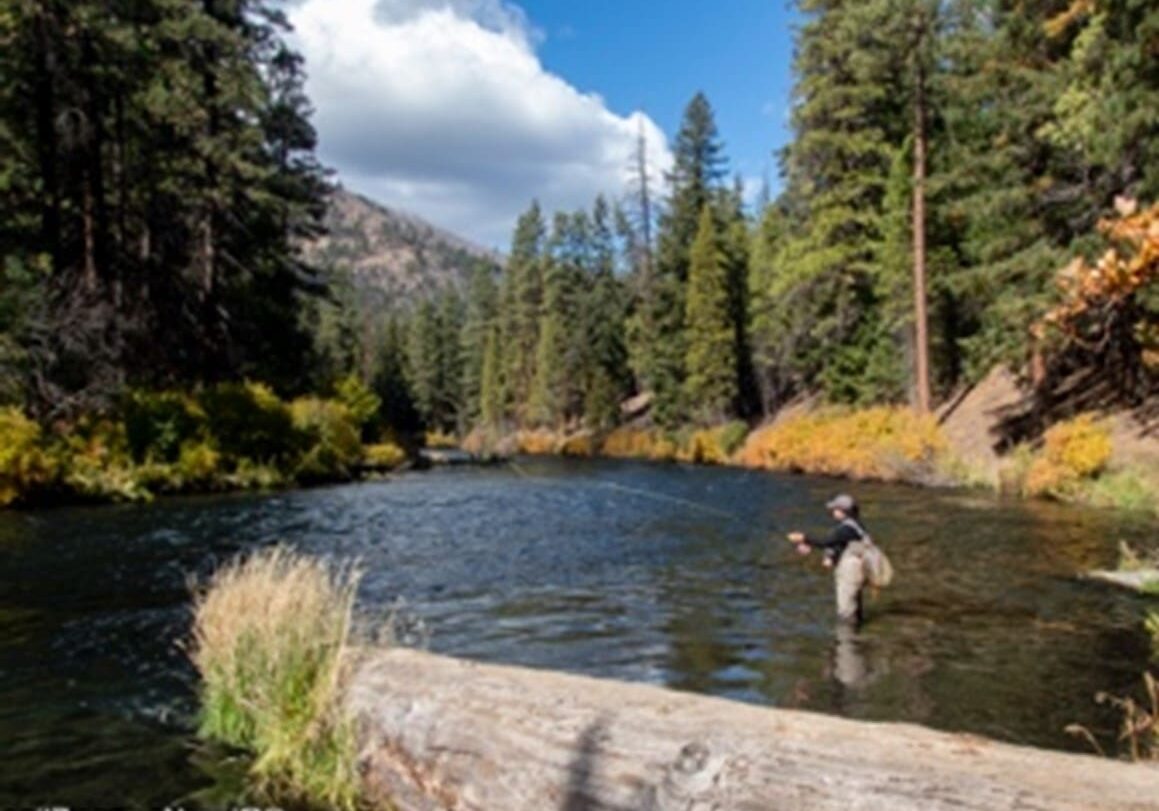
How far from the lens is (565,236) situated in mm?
88188

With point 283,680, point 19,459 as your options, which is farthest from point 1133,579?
point 19,459

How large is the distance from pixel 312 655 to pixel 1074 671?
23.4 ft

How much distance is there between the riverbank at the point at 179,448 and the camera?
2405 centimetres

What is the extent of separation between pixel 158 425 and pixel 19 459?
17.6 ft

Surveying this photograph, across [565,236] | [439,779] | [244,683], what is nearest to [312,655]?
[244,683]

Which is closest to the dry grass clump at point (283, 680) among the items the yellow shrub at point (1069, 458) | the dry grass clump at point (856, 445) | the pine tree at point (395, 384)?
the yellow shrub at point (1069, 458)

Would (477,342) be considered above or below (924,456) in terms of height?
above

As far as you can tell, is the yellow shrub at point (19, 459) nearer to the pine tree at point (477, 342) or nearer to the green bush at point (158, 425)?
the green bush at point (158, 425)

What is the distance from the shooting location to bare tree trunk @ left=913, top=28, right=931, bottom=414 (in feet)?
109

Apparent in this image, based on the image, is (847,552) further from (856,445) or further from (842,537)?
(856,445)

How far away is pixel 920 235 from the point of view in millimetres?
34312

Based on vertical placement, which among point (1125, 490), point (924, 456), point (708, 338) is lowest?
point (1125, 490)

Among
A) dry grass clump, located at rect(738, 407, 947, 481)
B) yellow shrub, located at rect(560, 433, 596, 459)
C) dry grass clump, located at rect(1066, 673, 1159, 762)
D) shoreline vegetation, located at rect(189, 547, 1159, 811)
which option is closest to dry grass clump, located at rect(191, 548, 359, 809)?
shoreline vegetation, located at rect(189, 547, 1159, 811)

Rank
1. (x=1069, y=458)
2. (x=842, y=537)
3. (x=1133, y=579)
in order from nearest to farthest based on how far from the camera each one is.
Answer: (x=842, y=537), (x=1133, y=579), (x=1069, y=458)
